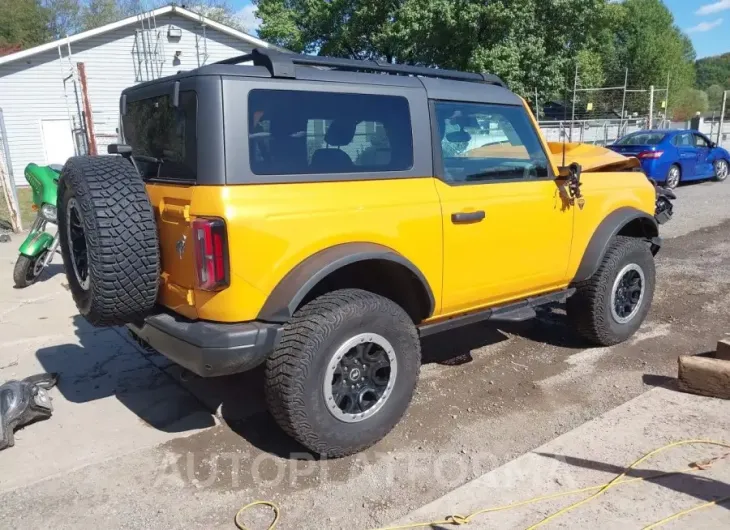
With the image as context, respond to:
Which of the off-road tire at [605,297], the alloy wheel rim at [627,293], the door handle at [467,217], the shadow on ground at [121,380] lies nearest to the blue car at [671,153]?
the alloy wheel rim at [627,293]

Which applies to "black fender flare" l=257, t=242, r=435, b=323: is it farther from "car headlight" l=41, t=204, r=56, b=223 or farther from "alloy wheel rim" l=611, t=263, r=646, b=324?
"car headlight" l=41, t=204, r=56, b=223

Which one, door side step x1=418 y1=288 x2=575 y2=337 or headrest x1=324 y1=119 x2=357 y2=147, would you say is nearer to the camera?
headrest x1=324 y1=119 x2=357 y2=147

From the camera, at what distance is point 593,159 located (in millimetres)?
4945

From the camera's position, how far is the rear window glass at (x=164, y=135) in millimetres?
2986

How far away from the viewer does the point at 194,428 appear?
3.70 meters

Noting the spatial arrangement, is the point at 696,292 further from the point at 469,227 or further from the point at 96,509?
the point at 96,509

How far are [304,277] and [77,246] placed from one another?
1.38 metres

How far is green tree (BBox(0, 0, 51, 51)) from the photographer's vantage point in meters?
35.7

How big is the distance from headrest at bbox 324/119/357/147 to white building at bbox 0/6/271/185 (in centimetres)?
1740

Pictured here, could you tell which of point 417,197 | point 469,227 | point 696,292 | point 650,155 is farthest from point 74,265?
point 650,155

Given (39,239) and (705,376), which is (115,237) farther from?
(39,239)

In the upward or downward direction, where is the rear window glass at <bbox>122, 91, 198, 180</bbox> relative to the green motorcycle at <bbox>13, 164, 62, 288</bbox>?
upward

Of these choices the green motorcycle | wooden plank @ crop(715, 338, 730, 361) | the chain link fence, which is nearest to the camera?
wooden plank @ crop(715, 338, 730, 361)

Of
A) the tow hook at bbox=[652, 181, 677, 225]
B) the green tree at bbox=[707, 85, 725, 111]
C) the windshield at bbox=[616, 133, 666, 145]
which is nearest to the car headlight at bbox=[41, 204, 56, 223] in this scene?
the tow hook at bbox=[652, 181, 677, 225]
